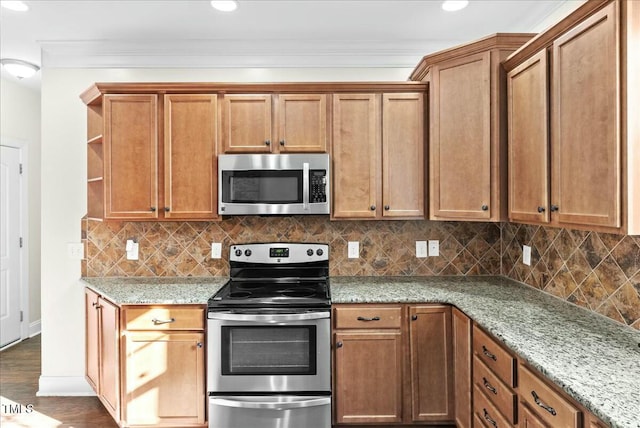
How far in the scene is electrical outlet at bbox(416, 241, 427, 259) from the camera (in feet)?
10.1

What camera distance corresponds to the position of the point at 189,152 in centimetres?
279

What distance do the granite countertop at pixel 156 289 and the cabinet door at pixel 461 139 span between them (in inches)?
63.2

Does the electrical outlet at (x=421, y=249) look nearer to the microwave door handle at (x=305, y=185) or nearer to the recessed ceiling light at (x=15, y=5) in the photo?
the microwave door handle at (x=305, y=185)

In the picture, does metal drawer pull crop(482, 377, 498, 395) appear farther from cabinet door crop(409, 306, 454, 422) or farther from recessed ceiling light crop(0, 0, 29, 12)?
recessed ceiling light crop(0, 0, 29, 12)

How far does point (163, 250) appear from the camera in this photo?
3131 millimetres

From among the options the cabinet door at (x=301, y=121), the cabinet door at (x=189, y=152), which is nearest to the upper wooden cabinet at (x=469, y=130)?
the cabinet door at (x=301, y=121)

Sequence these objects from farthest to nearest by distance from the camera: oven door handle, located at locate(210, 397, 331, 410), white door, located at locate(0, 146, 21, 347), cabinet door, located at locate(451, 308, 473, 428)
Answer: white door, located at locate(0, 146, 21, 347) → oven door handle, located at locate(210, 397, 331, 410) → cabinet door, located at locate(451, 308, 473, 428)

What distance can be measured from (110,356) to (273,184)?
4.96 feet

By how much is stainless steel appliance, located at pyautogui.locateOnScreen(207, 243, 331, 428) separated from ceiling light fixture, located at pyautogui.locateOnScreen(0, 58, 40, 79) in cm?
271

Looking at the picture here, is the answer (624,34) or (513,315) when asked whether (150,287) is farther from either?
(624,34)

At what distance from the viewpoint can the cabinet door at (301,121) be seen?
9.17 feet

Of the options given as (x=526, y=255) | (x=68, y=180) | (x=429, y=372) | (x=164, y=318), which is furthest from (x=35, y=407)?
(x=526, y=255)

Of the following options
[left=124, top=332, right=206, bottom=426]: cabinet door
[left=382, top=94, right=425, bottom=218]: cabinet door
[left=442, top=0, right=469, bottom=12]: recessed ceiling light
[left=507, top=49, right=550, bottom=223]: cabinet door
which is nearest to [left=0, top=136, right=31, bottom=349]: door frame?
[left=124, top=332, right=206, bottom=426]: cabinet door

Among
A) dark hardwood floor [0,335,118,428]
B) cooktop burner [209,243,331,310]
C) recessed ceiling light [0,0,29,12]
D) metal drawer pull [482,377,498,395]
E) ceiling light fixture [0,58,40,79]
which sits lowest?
dark hardwood floor [0,335,118,428]
